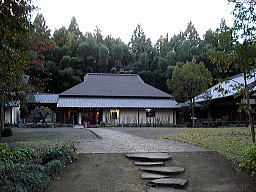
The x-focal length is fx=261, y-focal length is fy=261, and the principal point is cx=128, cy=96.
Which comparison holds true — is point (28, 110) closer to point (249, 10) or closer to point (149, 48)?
point (149, 48)

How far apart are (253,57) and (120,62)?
110ft

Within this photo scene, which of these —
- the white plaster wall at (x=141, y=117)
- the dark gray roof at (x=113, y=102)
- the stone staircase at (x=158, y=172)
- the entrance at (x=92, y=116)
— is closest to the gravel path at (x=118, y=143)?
the stone staircase at (x=158, y=172)

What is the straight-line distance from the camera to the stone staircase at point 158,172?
15.4 ft

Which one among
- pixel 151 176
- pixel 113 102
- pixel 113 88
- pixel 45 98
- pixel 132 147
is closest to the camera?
pixel 151 176

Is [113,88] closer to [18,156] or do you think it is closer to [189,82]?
[189,82]

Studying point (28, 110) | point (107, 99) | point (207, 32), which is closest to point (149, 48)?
point (207, 32)

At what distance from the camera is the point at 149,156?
6.18 m

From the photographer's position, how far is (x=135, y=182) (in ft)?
16.2

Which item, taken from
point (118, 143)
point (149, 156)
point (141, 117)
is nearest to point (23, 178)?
point (149, 156)

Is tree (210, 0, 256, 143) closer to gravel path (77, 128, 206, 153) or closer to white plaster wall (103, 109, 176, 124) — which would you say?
gravel path (77, 128, 206, 153)

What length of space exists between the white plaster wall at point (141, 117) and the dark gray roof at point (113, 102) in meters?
0.73

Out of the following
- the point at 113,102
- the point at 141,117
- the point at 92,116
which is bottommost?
the point at 141,117

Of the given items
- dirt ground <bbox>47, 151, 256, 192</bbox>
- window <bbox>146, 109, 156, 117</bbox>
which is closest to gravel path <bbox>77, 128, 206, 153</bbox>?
dirt ground <bbox>47, 151, 256, 192</bbox>

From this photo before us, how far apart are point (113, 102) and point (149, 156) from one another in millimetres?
20607
